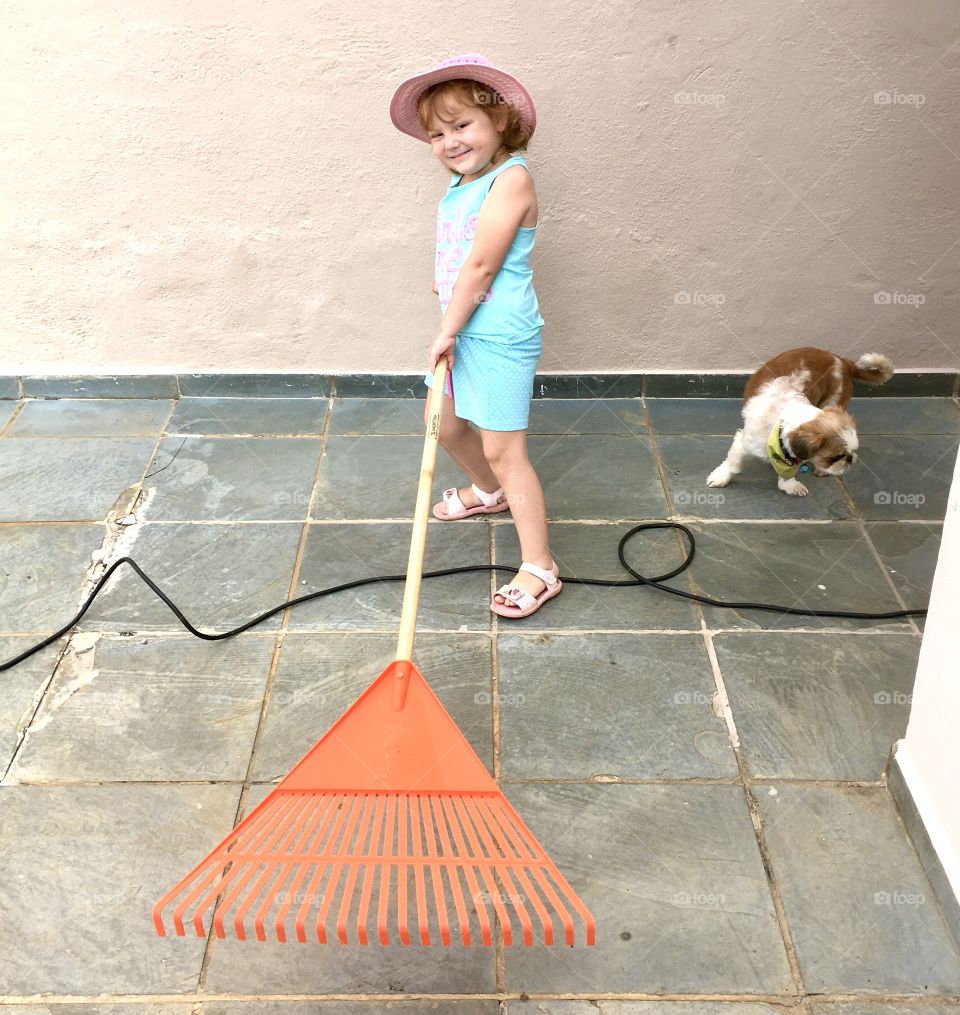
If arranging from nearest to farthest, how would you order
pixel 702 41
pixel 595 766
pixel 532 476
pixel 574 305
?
pixel 595 766
pixel 532 476
pixel 702 41
pixel 574 305

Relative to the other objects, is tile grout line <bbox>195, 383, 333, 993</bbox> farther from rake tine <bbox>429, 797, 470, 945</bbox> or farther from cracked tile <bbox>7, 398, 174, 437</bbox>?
cracked tile <bbox>7, 398, 174, 437</bbox>

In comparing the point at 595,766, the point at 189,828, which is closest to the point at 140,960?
the point at 189,828

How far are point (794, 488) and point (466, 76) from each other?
1.54 meters

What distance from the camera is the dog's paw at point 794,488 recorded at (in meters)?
2.79

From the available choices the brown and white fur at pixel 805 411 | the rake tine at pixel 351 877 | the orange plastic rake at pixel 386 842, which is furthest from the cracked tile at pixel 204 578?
the brown and white fur at pixel 805 411

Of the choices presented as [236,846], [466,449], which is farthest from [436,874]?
[466,449]

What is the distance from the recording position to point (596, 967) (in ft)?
5.19

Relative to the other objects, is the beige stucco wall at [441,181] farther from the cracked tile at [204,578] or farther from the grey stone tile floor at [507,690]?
the cracked tile at [204,578]

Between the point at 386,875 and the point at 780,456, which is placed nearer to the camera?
the point at 386,875

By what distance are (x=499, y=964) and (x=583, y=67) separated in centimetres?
239

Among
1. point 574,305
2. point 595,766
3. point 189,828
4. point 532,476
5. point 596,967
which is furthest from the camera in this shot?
point 574,305

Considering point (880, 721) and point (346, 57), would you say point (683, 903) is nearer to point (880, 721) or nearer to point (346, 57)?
point (880, 721)

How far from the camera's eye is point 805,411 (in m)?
2.53

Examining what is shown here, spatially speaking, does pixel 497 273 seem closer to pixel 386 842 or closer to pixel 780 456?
pixel 780 456
